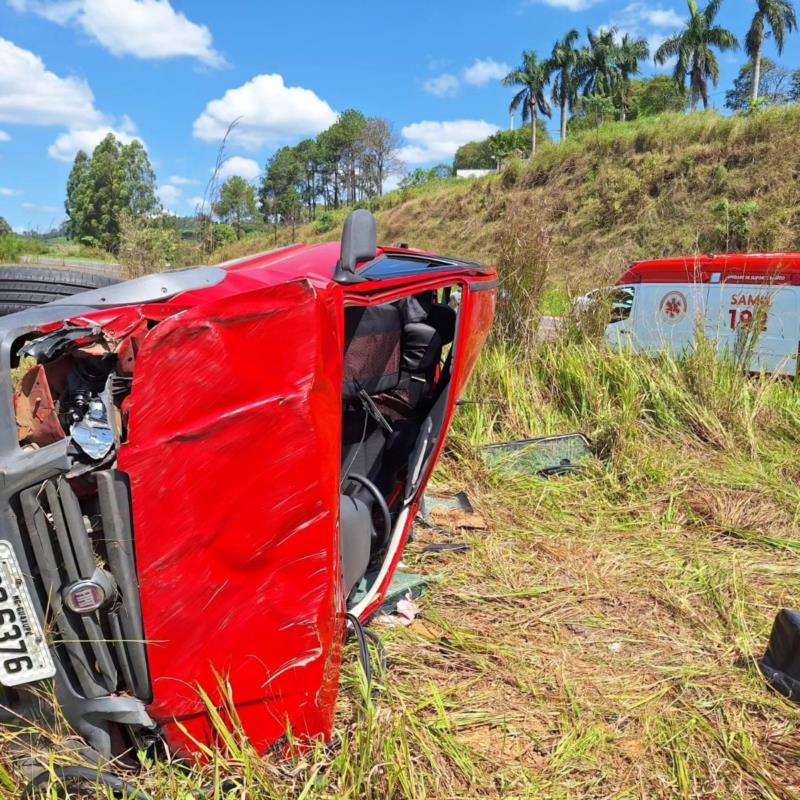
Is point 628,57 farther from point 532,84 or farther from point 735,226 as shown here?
point 735,226

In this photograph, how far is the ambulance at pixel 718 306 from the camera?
5.38 metres

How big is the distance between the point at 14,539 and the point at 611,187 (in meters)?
28.3

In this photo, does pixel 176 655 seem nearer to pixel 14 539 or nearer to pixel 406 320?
pixel 14 539

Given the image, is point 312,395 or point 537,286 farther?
point 537,286

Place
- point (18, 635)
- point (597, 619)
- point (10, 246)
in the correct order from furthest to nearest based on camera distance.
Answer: point (10, 246) < point (597, 619) < point (18, 635)

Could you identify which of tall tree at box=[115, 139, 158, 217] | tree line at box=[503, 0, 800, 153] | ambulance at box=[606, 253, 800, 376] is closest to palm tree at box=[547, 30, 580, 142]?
tree line at box=[503, 0, 800, 153]

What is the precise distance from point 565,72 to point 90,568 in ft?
202

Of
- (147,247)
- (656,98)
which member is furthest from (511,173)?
(147,247)

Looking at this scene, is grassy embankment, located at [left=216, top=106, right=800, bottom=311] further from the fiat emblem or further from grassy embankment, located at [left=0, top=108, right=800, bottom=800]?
the fiat emblem

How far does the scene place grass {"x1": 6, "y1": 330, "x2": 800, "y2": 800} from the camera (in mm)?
1899

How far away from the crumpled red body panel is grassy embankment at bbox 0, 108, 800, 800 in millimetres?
202

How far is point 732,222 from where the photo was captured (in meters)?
21.2

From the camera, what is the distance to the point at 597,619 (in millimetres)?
2877

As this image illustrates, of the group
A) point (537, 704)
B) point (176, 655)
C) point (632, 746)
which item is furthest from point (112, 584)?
point (632, 746)
